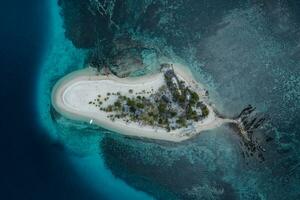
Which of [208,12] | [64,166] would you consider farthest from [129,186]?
[208,12]

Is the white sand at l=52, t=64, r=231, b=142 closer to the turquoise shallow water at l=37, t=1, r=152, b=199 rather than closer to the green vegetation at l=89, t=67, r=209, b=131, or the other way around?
the green vegetation at l=89, t=67, r=209, b=131

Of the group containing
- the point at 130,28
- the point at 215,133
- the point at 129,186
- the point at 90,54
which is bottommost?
the point at 129,186

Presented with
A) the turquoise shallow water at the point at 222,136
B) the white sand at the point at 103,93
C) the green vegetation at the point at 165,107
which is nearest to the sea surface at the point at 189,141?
the turquoise shallow water at the point at 222,136

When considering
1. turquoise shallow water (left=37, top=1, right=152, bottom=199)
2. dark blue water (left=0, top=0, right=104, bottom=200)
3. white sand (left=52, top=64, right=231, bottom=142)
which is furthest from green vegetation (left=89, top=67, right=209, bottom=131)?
dark blue water (left=0, top=0, right=104, bottom=200)

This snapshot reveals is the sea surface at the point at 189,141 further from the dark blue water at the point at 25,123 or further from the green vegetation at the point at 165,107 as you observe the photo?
the green vegetation at the point at 165,107

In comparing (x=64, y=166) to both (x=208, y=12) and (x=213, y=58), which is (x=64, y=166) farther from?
(x=208, y=12)
